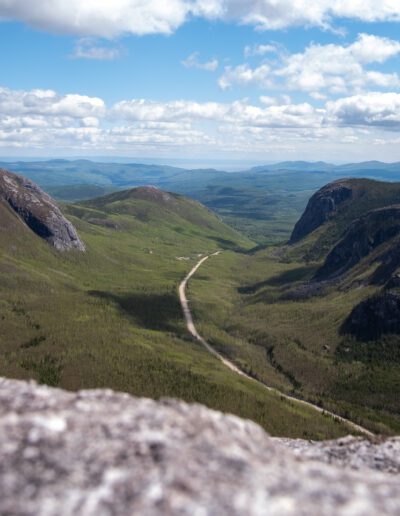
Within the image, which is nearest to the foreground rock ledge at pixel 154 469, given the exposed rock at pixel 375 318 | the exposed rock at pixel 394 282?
the exposed rock at pixel 375 318

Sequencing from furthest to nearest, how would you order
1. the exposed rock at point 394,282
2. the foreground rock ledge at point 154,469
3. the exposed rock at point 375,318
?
the exposed rock at point 394,282 → the exposed rock at point 375,318 → the foreground rock ledge at point 154,469

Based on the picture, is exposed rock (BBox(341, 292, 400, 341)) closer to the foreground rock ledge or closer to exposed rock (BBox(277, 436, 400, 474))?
exposed rock (BBox(277, 436, 400, 474))

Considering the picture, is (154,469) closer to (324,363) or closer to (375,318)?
(324,363)

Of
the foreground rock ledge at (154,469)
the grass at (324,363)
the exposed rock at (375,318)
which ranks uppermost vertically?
the foreground rock ledge at (154,469)

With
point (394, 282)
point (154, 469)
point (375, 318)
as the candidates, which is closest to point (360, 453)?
point (154, 469)

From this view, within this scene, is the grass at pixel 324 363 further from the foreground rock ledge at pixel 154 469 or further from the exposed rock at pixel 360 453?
the foreground rock ledge at pixel 154 469

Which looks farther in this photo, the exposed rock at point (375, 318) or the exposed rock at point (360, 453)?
the exposed rock at point (375, 318)
